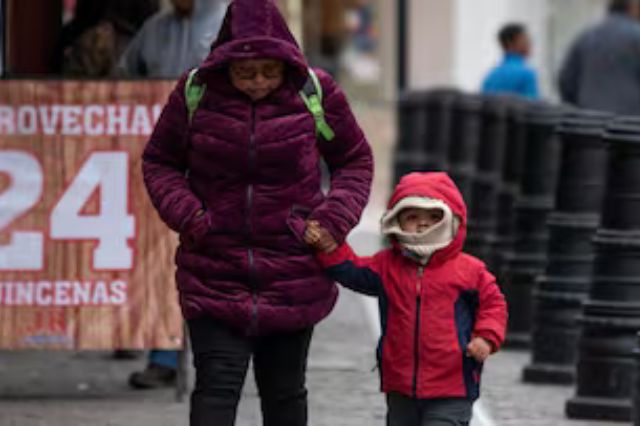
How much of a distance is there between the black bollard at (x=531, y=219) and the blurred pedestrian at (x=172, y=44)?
2806 mm

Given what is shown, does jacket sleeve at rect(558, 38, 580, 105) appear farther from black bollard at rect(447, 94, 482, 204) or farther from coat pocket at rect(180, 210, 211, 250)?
coat pocket at rect(180, 210, 211, 250)

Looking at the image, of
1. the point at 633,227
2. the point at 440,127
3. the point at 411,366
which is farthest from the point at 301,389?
the point at 440,127

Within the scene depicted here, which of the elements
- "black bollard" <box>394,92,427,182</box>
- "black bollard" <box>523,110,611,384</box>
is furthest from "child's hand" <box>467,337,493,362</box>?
"black bollard" <box>394,92,427,182</box>

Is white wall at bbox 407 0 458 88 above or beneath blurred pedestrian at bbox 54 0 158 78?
beneath

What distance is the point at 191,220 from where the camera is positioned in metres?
6.61

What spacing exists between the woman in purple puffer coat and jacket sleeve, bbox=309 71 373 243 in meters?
0.01

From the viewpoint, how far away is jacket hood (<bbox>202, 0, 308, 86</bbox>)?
6547 millimetres

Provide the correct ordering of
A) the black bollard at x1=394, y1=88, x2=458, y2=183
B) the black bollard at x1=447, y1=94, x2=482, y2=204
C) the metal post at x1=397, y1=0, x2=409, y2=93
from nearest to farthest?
the black bollard at x1=447, y1=94, x2=482, y2=204, the black bollard at x1=394, y1=88, x2=458, y2=183, the metal post at x1=397, y1=0, x2=409, y2=93

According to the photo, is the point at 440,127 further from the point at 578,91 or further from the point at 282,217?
the point at 282,217

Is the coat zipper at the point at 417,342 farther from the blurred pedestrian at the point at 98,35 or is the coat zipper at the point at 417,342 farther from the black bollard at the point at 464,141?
the black bollard at the point at 464,141

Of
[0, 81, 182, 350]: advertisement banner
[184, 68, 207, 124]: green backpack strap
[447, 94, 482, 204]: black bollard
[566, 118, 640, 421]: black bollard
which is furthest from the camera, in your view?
[447, 94, 482, 204]: black bollard

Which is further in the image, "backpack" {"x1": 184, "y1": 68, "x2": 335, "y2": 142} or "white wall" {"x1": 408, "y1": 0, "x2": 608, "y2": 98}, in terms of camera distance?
"white wall" {"x1": 408, "y1": 0, "x2": 608, "y2": 98}

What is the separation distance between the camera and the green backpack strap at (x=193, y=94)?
22.0ft

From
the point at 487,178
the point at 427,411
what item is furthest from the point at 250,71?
the point at 487,178
